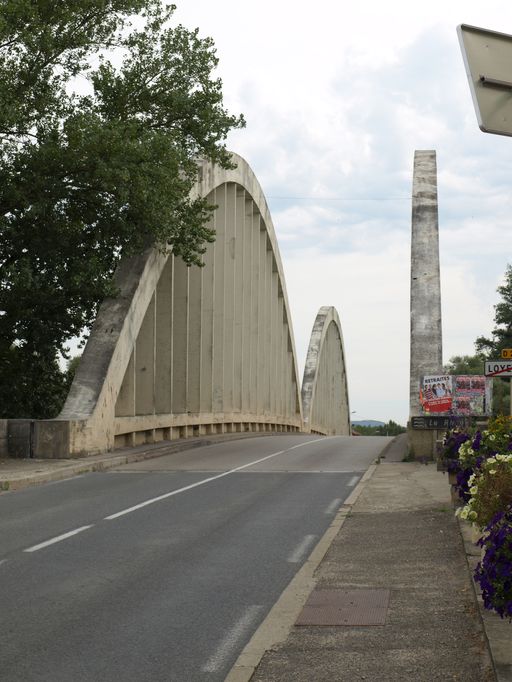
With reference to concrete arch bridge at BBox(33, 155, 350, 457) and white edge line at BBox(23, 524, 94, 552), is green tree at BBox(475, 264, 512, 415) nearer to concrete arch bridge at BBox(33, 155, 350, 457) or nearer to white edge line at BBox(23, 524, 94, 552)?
concrete arch bridge at BBox(33, 155, 350, 457)

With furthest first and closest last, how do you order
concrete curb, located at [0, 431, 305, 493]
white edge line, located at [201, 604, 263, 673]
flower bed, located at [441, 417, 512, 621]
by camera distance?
concrete curb, located at [0, 431, 305, 493] < white edge line, located at [201, 604, 263, 673] < flower bed, located at [441, 417, 512, 621]

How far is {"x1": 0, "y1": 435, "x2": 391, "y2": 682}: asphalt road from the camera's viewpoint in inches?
250

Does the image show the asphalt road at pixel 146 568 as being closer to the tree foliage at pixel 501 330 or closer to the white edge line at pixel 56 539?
the white edge line at pixel 56 539

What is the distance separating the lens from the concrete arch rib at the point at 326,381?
7812 centimetres

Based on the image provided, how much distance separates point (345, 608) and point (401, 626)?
75 cm

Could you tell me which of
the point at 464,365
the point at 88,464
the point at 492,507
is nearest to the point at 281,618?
the point at 492,507

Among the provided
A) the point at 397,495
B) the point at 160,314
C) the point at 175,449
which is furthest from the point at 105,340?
the point at 397,495

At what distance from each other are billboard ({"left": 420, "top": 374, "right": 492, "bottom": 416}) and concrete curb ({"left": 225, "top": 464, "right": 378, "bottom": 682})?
12.0 meters

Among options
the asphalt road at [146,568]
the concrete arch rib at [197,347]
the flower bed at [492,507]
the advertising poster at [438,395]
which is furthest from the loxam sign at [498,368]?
the concrete arch rib at [197,347]

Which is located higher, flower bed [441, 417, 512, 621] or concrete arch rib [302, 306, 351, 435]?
concrete arch rib [302, 306, 351, 435]

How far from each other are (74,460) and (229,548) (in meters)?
11.8

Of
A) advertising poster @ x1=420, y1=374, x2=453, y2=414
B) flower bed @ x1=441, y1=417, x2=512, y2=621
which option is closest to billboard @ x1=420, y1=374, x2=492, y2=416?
advertising poster @ x1=420, y1=374, x2=453, y2=414

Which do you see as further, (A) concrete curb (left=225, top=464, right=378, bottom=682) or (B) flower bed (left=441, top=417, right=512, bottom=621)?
(A) concrete curb (left=225, top=464, right=378, bottom=682)

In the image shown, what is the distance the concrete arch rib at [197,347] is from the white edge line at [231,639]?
15.2 m
